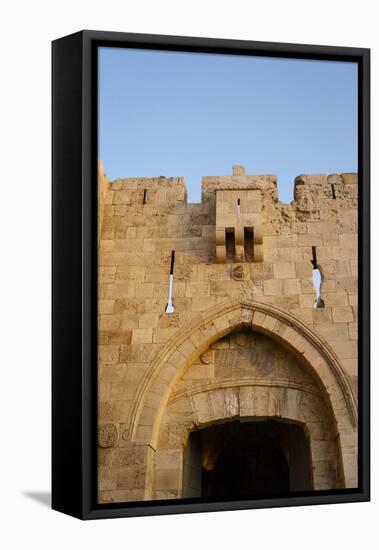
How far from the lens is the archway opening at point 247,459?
535 inches

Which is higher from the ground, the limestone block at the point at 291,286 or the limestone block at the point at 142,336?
the limestone block at the point at 291,286

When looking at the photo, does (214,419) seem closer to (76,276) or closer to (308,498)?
(308,498)

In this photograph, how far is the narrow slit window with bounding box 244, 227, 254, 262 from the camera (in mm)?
13250

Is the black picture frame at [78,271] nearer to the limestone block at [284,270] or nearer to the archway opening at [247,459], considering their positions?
the archway opening at [247,459]

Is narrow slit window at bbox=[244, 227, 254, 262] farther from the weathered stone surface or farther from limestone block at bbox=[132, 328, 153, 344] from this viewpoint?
the weathered stone surface

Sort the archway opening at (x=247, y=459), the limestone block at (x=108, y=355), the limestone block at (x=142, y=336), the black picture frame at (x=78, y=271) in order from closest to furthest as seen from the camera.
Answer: the black picture frame at (x=78, y=271)
the limestone block at (x=108, y=355)
the limestone block at (x=142, y=336)
the archway opening at (x=247, y=459)

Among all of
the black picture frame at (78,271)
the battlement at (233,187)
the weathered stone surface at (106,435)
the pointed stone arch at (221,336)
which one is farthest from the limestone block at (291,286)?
the black picture frame at (78,271)

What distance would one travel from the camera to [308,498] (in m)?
11.8

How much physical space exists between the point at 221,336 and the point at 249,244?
0.98 meters

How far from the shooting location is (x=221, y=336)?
518 inches

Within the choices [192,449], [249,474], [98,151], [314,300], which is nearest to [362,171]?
[314,300]

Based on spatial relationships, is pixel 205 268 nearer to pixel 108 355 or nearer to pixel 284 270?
pixel 284 270

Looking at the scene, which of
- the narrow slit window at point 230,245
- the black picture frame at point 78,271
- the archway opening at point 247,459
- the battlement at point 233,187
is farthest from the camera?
the archway opening at point 247,459

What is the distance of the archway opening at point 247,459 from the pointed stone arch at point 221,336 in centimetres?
63
